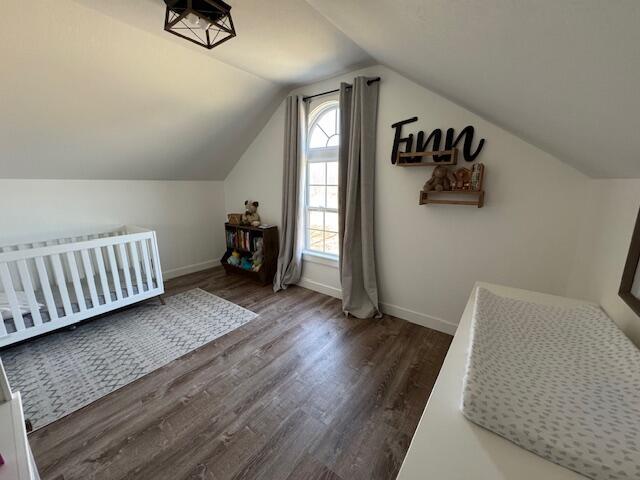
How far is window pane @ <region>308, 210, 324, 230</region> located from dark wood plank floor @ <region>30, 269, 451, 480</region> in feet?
4.12

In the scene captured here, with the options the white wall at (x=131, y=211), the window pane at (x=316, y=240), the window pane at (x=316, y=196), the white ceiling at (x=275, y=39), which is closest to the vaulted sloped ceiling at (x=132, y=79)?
the white ceiling at (x=275, y=39)

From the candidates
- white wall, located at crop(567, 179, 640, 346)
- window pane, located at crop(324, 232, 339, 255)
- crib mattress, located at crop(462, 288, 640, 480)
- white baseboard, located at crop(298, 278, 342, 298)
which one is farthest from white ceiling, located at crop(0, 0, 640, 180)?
white baseboard, located at crop(298, 278, 342, 298)

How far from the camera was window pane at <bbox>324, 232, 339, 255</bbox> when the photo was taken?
2.93m

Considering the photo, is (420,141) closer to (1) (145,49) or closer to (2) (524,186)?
(2) (524,186)

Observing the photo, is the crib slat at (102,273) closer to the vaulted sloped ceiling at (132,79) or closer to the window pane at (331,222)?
the vaulted sloped ceiling at (132,79)

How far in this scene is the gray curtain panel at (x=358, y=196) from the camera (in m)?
2.28

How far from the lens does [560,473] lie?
0.54 meters

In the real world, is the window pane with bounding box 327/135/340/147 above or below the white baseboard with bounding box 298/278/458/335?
above

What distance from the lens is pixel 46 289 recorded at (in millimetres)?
1951

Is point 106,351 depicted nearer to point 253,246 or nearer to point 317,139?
point 253,246

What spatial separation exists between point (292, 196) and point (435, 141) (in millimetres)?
1559

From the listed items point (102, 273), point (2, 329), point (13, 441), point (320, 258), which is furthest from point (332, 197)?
point (2, 329)

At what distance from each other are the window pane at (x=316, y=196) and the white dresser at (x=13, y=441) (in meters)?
2.55

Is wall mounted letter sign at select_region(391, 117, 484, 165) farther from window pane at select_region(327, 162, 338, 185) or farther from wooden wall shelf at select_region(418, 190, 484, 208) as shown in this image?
window pane at select_region(327, 162, 338, 185)
